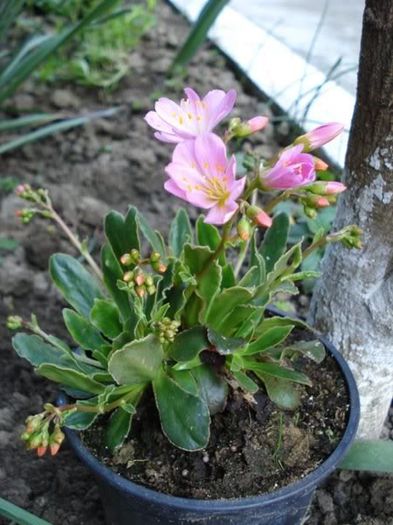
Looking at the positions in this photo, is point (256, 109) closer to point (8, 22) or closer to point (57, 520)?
point (8, 22)

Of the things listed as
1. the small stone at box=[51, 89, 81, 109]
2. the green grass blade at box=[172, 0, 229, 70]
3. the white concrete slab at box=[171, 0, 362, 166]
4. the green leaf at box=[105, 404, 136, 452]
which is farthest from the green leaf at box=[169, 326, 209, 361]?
the small stone at box=[51, 89, 81, 109]

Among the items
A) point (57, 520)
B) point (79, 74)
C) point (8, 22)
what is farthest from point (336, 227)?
point (79, 74)

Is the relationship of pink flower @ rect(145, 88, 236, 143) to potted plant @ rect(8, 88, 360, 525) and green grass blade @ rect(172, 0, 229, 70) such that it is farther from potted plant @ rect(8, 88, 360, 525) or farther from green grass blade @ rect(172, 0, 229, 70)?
green grass blade @ rect(172, 0, 229, 70)

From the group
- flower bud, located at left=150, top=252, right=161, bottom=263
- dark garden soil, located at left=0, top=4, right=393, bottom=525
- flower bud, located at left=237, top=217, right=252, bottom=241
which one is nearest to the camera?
flower bud, located at left=237, top=217, right=252, bottom=241

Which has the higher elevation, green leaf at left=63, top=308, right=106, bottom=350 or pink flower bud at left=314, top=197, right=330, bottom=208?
pink flower bud at left=314, top=197, right=330, bottom=208

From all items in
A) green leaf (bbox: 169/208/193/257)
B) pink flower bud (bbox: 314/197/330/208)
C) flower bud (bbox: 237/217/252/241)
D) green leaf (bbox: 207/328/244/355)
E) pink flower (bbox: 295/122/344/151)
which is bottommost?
green leaf (bbox: 169/208/193/257)

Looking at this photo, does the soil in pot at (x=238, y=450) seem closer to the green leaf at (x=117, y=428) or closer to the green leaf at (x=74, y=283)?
the green leaf at (x=117, y=428)

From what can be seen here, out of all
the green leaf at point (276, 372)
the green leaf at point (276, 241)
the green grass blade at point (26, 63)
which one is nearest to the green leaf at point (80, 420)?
the green leaf at point (276, 372)

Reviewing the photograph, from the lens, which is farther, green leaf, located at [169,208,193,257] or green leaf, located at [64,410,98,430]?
green leaf, located at [169,208,193,257]
